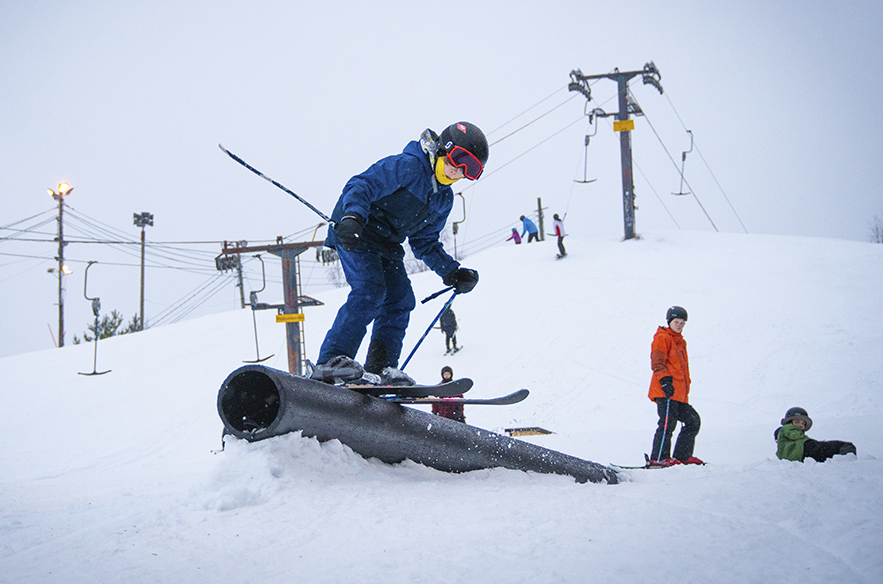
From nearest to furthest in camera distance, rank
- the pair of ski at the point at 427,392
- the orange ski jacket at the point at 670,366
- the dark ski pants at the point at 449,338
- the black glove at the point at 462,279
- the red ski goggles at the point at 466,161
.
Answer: the pair of ski at the point at 427,392 < the red ski goggles at the point at 466,161 < the black glove at the point at 462,279 < the orange ski jacket at the point at 670,366 < the dark ski pants at the point at 449,338

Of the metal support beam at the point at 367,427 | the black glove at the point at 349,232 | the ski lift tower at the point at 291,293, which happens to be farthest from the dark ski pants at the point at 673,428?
the ski lift tower at the point at 291,293

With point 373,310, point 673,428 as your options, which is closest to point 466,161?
point 373,310

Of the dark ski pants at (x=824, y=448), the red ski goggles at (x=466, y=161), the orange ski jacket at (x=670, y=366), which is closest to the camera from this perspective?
the red ski goggles at (x=466, y=161)

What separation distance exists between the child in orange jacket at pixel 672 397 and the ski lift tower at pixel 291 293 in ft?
22.0

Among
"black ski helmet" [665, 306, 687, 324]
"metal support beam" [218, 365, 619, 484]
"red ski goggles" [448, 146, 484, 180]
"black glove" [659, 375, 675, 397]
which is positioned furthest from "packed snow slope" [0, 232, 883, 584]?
"red ski goggles" [448, 146, 484, 180]

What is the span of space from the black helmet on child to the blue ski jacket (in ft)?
0.51

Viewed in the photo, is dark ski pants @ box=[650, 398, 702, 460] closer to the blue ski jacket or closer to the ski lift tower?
the blue ski jacket

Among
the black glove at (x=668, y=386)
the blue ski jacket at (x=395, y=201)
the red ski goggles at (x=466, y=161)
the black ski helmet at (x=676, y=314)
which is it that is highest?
the red ski goggles at (x=466, y=161)

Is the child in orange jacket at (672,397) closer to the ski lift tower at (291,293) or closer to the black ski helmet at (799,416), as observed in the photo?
the black ski helmet at (799,416)

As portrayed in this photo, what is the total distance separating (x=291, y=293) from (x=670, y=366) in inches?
291

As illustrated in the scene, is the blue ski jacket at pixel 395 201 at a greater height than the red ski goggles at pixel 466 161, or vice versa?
the red ski goggles at pixel 466 161

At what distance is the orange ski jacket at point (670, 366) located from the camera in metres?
4.68

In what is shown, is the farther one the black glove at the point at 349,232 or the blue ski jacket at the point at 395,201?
the blue ski jacket at the point at 395,201

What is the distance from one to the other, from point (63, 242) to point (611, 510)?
3151cm
